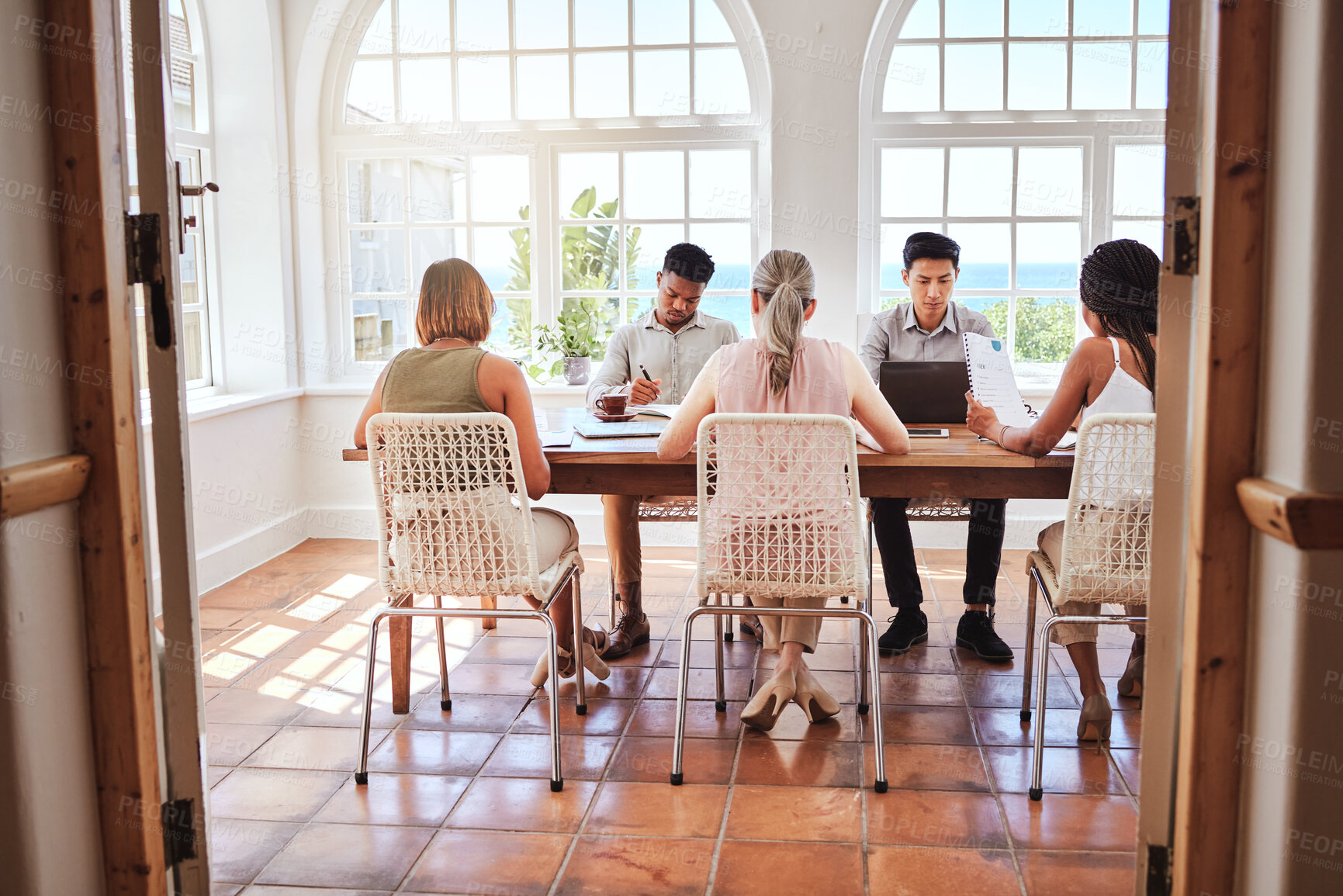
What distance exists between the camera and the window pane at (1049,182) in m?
4.80

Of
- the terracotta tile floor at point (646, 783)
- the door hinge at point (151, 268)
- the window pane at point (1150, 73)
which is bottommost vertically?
the terracotta tile floor at point (646, 783)

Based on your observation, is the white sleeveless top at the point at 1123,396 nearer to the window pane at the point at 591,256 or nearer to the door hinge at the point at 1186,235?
the door hinge at the point at 1186,235

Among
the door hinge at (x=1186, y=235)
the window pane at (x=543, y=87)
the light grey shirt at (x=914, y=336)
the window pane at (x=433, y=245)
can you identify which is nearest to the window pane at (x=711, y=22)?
the window pane at (x=543, y=87)

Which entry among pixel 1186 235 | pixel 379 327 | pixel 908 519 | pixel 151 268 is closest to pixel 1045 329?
pixel 908 519

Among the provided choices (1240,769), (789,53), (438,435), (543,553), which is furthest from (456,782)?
(789,53)

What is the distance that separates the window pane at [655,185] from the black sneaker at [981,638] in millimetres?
2333

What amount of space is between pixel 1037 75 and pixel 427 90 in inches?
106

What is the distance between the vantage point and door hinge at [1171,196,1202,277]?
1.53 meters

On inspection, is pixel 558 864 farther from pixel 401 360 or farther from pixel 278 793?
pixel 401 360

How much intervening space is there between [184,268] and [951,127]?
130 inches

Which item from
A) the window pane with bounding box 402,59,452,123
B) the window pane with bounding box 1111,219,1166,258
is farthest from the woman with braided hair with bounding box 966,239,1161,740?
the window pane with bounding box 402,59,452,123

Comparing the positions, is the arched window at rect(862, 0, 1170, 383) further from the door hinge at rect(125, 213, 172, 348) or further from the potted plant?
the door hinge at rect(125, 213, 172, 348)

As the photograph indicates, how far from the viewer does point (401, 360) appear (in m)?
2.73

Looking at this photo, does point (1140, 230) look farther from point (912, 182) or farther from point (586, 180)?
point (586, 180)
